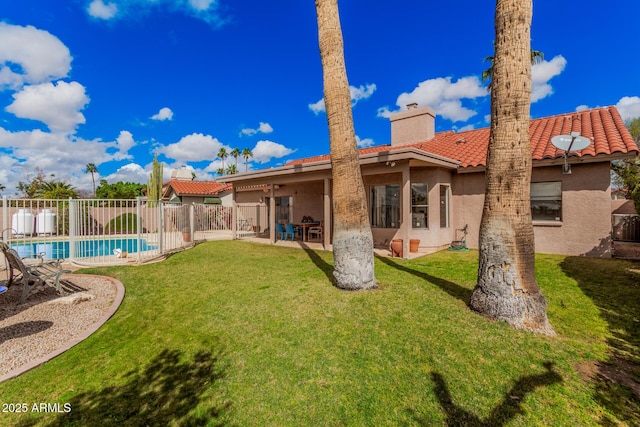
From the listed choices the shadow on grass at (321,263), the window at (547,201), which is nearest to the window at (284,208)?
the shadow on grass at (321,263)

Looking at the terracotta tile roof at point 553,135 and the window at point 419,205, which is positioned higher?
the terracotta tile roof at point 553,135

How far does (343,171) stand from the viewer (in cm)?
646

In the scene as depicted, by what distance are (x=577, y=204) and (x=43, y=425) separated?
14.1 meters

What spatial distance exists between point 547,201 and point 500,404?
10.5 m

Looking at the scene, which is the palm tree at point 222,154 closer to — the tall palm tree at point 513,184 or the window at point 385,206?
the window at point 385,206

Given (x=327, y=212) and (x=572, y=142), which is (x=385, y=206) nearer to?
(x=327, y=212)

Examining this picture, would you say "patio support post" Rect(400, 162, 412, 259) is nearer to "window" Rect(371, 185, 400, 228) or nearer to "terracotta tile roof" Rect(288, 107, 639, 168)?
"window" Rect(371, 185, 400, 228)

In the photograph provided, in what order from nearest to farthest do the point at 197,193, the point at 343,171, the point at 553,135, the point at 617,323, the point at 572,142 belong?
1. the point at 617,323
2. the point at 343,171
3. the point at 572,142
4. the point at 553,135
5. the point at 197,193

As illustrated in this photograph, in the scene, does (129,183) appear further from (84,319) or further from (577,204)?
(577,204)

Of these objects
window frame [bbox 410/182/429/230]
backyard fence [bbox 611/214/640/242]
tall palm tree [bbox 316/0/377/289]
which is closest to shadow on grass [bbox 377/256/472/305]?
tall palm tree [bbox 316/0/377/289]

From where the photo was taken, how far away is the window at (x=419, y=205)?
1219 cm

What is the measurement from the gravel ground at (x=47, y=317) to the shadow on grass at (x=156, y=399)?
185 centimetres

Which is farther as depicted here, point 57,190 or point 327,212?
point 57,190

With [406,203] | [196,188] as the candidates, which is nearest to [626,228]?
[406,203]
